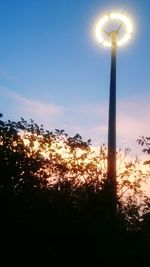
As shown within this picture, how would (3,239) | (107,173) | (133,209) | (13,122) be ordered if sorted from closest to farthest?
(3,239), (133,209), (107,173), (13,122)

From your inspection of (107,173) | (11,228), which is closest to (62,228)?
(11,228)

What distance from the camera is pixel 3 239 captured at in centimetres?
1234

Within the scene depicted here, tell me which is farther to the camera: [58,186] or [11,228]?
[58,186]

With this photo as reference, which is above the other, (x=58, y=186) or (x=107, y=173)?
(x=107, y=173)

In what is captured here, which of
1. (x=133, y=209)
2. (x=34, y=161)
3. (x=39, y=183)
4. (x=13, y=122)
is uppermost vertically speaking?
(x=13, y=122)

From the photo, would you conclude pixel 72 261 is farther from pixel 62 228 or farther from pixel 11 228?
pixel 11 228

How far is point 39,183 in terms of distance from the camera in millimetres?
15922

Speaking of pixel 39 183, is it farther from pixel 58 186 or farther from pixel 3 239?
pixel 3 239

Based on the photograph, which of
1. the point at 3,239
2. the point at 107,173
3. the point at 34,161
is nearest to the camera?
the point at 3,239

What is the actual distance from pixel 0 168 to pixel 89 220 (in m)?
4.21

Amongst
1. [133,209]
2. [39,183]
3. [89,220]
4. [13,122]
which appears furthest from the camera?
[13,122]

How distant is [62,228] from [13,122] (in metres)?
8.93

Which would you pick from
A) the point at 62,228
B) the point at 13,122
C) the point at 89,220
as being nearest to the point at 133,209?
the point at 89,220

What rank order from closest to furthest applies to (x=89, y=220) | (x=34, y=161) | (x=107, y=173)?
1. (x=89, y=220)
2. (x=107, y=173)
3. (x=34, y=161)
